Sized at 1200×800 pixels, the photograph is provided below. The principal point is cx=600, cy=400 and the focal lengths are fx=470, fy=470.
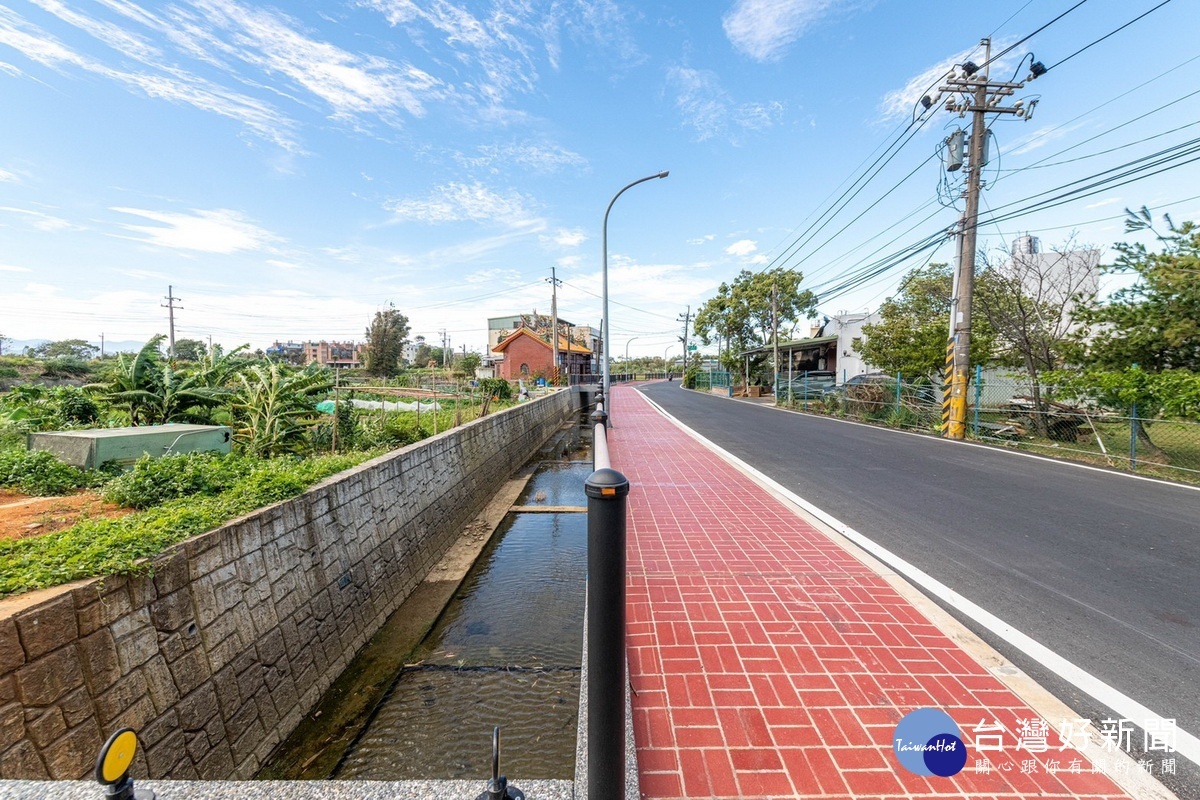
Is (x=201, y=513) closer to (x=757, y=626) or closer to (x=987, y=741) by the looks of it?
(x=757, y=626)

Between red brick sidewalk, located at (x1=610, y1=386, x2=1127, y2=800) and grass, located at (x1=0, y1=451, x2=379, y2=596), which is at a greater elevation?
grass, located at (x1=0, y1=451, x2=379, y2=596)

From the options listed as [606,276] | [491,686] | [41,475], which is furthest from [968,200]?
[41,475]

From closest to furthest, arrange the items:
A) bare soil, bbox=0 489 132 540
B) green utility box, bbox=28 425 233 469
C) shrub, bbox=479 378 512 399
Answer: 1. bare soil, bbox=0 489 132 540
2. green utility box, bbox=28 425 233 469
3. shrub, bbox=479 378 512 399

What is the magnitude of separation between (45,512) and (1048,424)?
17.4 meters

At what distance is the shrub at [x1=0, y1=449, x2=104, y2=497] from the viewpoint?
4.21 m

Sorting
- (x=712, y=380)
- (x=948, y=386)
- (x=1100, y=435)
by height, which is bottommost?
(x=1100, y=435)

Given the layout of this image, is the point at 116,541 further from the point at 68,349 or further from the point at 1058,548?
the point at 68,349

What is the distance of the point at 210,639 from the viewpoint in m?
2.70

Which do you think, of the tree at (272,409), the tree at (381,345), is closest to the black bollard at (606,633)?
the tree at (272,409)

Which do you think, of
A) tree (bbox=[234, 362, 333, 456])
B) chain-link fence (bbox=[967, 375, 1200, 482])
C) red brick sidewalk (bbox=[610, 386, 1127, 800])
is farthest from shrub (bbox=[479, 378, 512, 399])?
red brick sidewalk (bbox=[610, 386, 1127, 800])

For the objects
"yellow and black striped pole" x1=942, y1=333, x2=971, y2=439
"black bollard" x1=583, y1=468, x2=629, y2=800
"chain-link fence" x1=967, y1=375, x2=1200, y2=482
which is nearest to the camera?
"black bollard" x1=583, y1=468, x2=629, y2=800

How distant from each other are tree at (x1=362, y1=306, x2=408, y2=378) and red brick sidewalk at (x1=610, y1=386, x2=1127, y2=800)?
1540 inches

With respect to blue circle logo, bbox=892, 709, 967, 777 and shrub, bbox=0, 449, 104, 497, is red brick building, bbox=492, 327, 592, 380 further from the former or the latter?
blue circle logo, bbox=892, 709, 967, 777

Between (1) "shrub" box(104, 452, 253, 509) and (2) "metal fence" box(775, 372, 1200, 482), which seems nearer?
(1) "shrub" box(104, 452, 253, 509)
